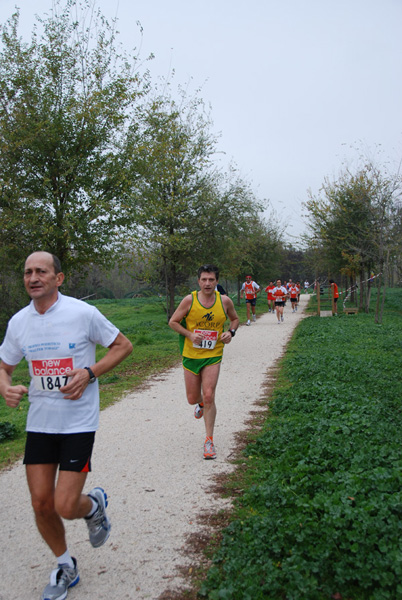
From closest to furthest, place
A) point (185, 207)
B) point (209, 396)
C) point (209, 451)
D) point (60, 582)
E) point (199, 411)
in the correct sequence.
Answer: point (60, 582), point (209, 451), point (209, 396), point (199, 411), point (185, 207)

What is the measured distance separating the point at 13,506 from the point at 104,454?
1.50m

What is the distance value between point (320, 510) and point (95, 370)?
77.9 inches

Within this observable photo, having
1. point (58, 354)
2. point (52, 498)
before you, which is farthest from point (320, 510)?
point (58, 354)

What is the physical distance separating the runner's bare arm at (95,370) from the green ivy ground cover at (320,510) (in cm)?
142

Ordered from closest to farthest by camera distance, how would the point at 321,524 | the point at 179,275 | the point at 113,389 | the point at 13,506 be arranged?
the point at 321,524 → the point at 13,506 → the point at 113,389 → the point at 179,275

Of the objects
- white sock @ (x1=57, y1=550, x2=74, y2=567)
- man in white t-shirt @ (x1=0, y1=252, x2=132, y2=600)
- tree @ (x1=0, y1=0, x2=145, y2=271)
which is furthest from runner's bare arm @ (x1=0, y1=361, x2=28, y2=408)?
tree @ (x1=0, y1=0, x2=145, y2=271)

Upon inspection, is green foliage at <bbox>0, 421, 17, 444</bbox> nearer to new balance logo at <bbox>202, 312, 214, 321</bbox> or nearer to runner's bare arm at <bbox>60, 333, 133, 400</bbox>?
new balance logo at <bbox>202, 312, 214, 321</bbox>

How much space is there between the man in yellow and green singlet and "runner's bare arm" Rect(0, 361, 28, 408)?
2807 millimetres

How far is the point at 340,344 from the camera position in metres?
14.6

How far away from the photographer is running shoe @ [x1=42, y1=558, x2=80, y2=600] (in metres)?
3.31

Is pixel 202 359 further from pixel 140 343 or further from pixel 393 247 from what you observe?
pixel 393 247

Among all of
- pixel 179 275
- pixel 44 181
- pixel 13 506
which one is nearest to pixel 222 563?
pixel 13 506

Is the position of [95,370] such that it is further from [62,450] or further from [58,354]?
[62,450]

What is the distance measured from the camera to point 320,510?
13.3 feet
